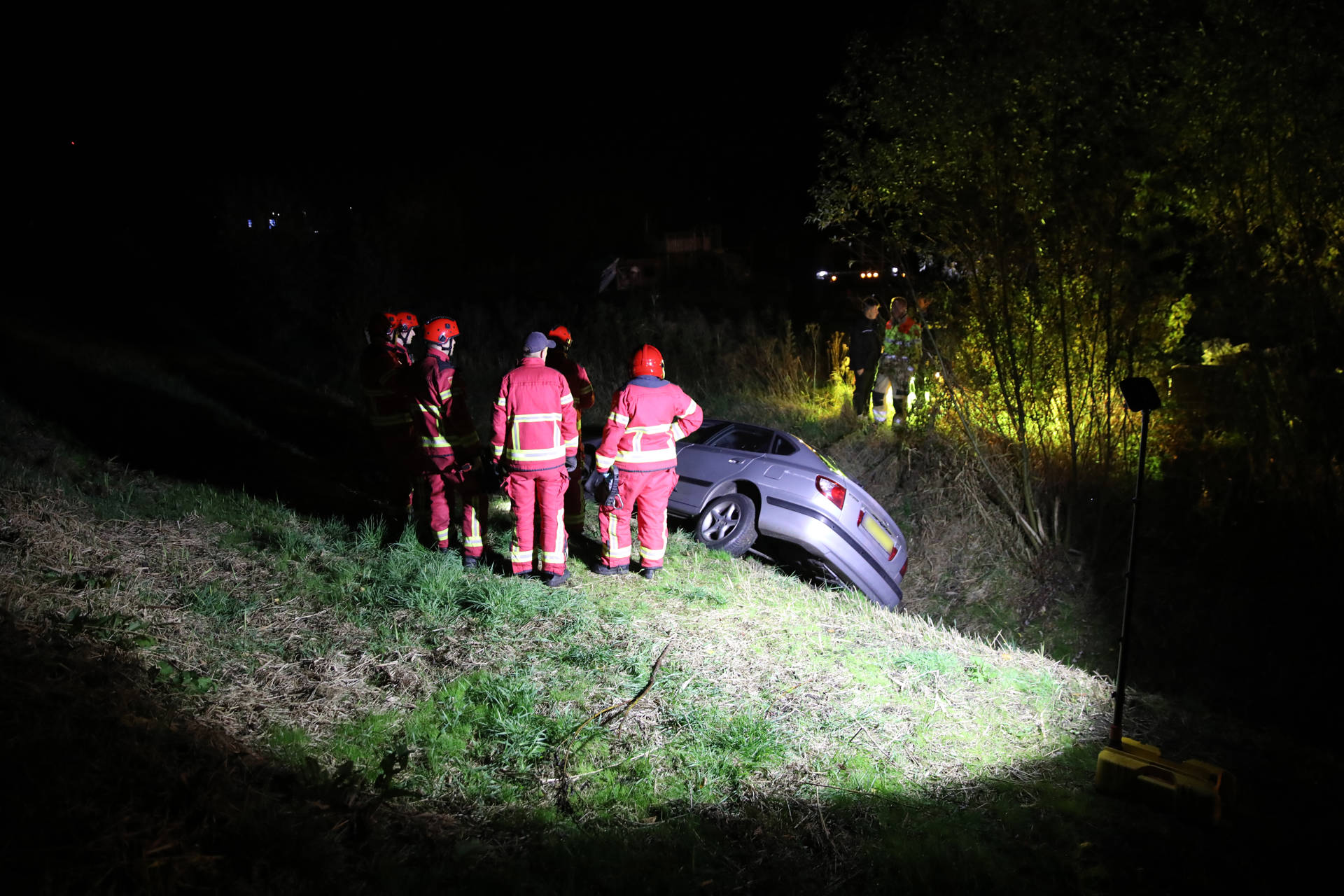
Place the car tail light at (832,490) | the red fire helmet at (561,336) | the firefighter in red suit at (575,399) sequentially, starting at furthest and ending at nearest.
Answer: the red fire helmet at (561,336)
the car tail light at (832,490)
the firefighter in red suit at (575,399)

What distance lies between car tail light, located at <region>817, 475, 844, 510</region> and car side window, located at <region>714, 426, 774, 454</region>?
2.25 feet

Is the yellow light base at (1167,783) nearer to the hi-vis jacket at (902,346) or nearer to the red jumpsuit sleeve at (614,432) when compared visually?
the red jumpsuit sleeve at (614,432)

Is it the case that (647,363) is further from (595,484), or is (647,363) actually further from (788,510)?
(595,484)

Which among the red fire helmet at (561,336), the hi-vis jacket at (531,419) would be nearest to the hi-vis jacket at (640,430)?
the hi-vis jacket at (531,419)

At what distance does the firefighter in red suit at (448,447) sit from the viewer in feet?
18.4

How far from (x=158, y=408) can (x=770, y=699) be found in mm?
8982

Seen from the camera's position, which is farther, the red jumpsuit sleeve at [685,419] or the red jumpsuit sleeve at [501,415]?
the red jumpsuit sleeve at [685,419]

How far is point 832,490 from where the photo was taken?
263 inches

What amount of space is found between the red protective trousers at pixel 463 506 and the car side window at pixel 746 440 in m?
2.52

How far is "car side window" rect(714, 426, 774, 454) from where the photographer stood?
7262 millimetres

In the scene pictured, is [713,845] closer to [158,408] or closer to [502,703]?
[502,703]

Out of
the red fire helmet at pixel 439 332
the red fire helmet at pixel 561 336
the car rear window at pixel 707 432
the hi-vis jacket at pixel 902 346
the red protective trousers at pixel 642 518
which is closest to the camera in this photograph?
the red protective trousers at pixel 642 518

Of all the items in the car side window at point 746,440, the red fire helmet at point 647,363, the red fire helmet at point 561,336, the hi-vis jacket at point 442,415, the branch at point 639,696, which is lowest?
the branch at point 639,696

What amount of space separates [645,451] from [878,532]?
8.44ft
